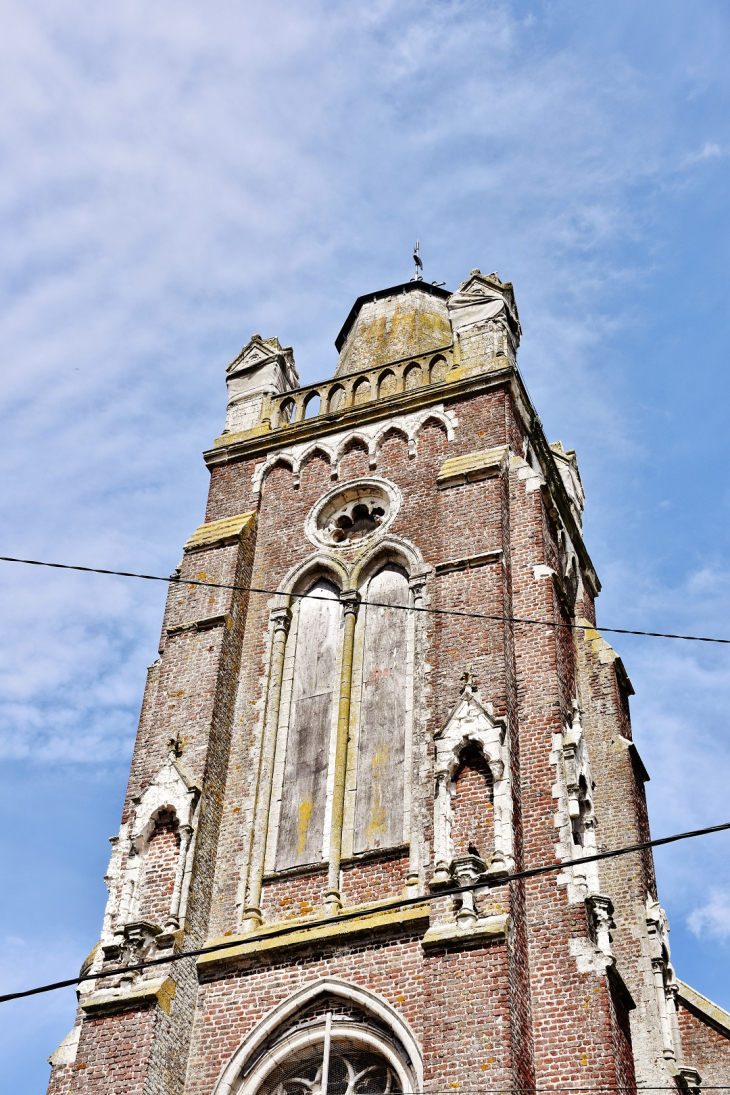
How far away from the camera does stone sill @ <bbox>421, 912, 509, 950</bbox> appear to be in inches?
547

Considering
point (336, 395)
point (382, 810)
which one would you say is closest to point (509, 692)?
point (382, 810)

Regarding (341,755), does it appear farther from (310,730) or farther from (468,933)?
(468,933)

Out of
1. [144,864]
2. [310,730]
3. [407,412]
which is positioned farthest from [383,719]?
[407,412]

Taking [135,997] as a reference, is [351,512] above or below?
above

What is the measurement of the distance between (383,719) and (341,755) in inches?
28.0

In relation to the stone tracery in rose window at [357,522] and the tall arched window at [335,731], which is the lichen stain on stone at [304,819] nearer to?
the tall arched window at [335,731]

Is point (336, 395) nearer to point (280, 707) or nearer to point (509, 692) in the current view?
point (280, 707)

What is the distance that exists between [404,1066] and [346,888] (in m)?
2.53

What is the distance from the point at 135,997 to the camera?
1485 cm

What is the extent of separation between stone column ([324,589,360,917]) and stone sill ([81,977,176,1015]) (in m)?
2.00

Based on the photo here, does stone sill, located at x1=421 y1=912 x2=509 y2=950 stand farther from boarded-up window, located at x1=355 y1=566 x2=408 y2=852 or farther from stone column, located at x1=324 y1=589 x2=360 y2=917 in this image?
boarded-up window, located at x1=355 y1=566 x2=408 y2=852

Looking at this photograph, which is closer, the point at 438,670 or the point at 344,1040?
the point at 344,1040

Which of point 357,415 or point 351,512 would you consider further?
point 357,415

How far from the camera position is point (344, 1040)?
1448 centimetres
